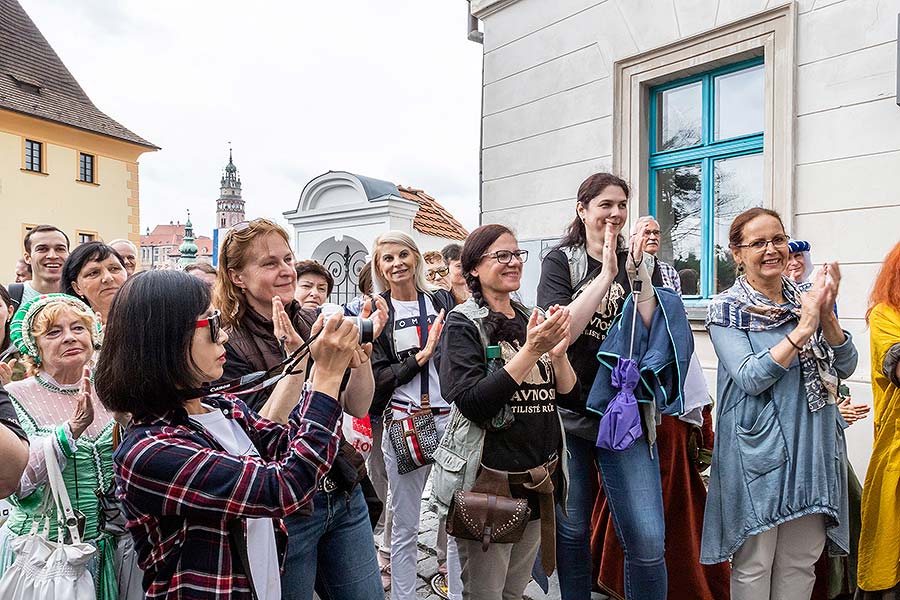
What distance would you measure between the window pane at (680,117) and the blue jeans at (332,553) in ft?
14.5

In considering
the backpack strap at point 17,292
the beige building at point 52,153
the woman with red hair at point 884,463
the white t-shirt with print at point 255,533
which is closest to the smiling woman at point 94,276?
the backpack strap at point 17,292

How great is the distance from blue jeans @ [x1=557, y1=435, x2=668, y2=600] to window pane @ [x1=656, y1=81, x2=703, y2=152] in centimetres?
359

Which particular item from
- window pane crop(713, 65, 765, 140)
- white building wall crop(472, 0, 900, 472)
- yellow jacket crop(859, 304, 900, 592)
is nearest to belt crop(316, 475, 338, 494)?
yellow jacket crop(859, 304, 900, 592)

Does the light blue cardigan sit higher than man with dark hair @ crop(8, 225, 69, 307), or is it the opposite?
man with dark hair @ crop(8, 225, 69, 307)

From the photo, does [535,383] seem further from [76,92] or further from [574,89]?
[76,92]

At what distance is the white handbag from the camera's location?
2033 mm

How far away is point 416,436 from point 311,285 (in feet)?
5.32

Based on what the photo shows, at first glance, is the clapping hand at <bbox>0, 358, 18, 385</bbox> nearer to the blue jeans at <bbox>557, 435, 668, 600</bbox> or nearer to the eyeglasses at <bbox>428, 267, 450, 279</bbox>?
the blue jeans at <bbox>557, 435, 668, 600</bbox>

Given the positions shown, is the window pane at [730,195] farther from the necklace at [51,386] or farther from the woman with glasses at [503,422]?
the necklace at [51,386]

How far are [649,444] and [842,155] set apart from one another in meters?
2.94

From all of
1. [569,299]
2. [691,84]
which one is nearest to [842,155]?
[691,84]

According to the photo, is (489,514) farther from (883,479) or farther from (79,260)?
(79,260)

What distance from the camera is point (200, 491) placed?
1.46 metres

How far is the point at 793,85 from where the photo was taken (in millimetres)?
4664
